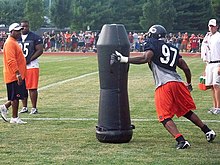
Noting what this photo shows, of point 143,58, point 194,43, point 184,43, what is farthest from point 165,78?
point 184,43

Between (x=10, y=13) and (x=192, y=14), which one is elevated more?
(x=192, y=14)

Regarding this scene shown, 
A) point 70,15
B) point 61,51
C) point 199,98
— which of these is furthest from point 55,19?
point 199,98

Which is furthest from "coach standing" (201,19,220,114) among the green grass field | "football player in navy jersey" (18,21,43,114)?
"football player in navy jersey" (18,21,43,114)

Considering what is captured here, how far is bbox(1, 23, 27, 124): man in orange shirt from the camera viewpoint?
37.3ft

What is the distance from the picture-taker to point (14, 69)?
11.3 m

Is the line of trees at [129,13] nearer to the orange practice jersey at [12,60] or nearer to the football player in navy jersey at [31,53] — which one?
the football player in navy jersey at [31,53]

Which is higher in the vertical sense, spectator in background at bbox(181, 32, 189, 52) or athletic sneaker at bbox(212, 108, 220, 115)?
athletic sneaker at bbox(212, 108, 220, 115)

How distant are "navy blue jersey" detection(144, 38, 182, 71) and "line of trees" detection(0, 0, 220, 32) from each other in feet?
175

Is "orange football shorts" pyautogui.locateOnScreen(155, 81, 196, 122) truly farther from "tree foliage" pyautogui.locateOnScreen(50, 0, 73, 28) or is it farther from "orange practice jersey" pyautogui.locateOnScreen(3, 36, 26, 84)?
"tree foliage" pyautogui.locateOnScreen(50, 0, 73, 28)

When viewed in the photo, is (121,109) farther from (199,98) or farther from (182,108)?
(199,98)

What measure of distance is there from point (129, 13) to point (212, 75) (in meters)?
A: 55.4

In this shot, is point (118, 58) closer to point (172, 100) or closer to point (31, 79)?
point (172, 100)

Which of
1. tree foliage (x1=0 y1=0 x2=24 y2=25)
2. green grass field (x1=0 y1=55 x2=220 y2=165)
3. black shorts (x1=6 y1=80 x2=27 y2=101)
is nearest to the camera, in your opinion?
green grass field (x1=0 y1=55 x2=220 y2=165)

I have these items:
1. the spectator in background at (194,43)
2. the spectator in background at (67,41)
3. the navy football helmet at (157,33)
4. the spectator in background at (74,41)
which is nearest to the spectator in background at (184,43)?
the spectator in background at (194,43)
